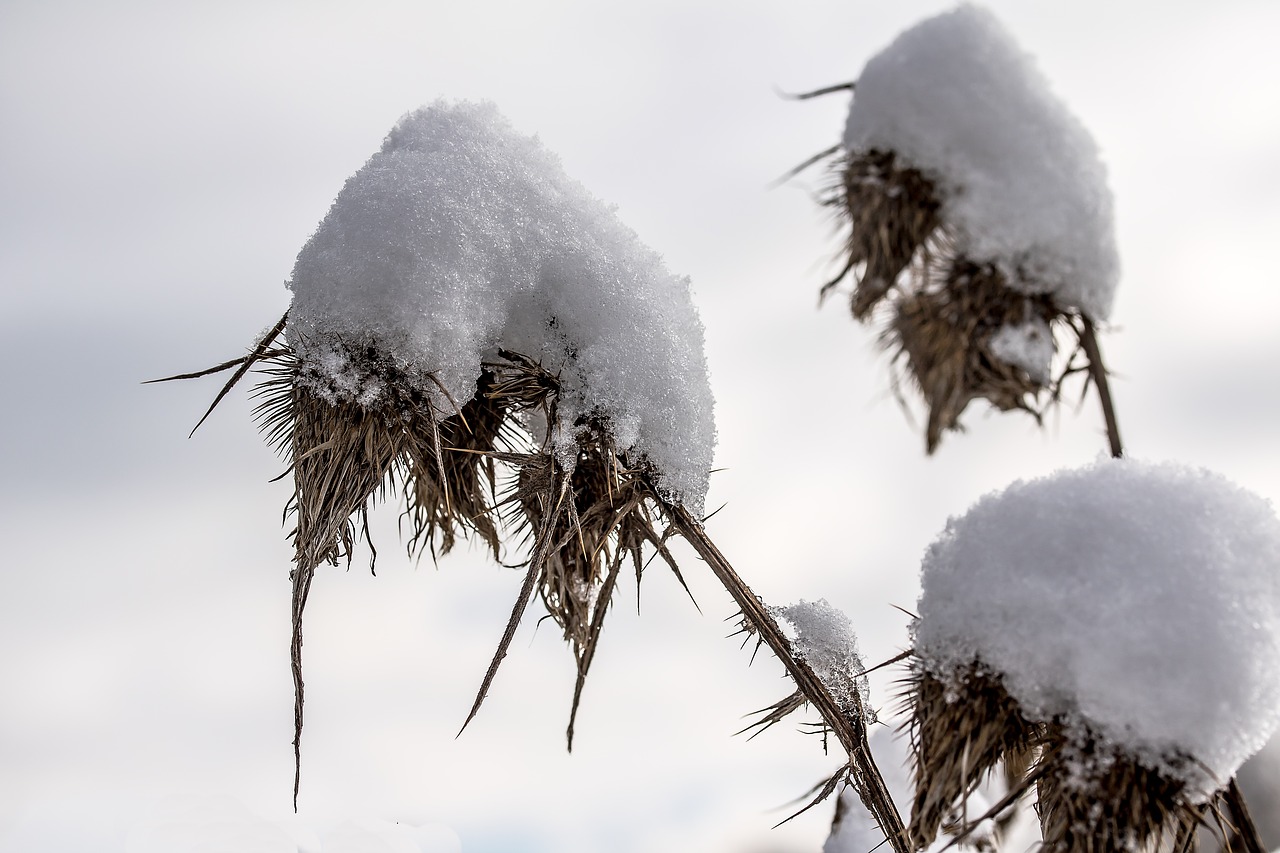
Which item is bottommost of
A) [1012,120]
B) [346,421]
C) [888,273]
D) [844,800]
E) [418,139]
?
[844,800]

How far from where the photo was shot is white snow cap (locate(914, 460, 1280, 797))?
4.80 feet

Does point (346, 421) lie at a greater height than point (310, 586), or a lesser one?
greater

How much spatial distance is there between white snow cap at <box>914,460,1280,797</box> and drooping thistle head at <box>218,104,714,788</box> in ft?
2.66

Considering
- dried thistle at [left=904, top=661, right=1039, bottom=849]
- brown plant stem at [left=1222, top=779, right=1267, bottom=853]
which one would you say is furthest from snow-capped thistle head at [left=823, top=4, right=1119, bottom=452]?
brown plant stem at [left=1222, top=779, right=1267, bottom=853]

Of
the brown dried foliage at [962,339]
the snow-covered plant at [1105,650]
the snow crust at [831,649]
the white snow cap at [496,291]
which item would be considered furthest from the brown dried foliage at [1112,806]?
the white snow cap at [496,291]

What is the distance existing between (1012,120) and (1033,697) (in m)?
0.89

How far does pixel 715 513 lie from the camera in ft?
7.73

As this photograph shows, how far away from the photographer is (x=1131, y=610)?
151 centimetres

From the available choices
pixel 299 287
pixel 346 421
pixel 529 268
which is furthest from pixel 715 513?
pixel 299 287

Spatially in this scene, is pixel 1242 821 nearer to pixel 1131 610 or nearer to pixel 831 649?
pixel 1131 610

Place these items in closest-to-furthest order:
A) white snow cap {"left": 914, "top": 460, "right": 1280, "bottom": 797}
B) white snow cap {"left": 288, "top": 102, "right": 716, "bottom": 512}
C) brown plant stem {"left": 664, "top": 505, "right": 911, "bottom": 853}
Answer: white snow cap {"left": 914, "top": 460, "right": 1280, "bottom": 797} < white snow cap {"left": 288, "top": 102, "right": 716, "bottom": 512} < brown plant stem {"left": 664, "top": 505, "right": 911, "bottom": 853}

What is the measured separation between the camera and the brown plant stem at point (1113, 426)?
1.56 m

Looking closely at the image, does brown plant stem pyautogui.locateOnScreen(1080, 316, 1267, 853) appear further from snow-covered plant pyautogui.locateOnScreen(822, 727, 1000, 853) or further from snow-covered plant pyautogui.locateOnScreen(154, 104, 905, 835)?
snow-covered plant pyautogui.locateOnScreen(822, 727, 1000, 853)

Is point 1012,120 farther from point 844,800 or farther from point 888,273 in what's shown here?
point 844,800
